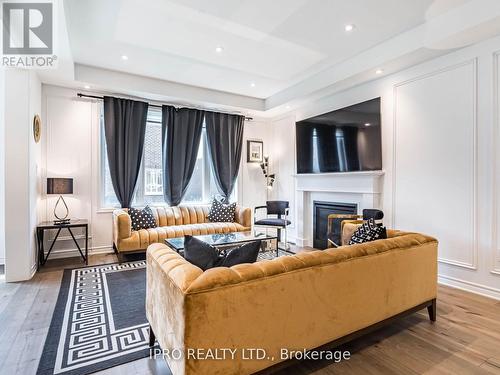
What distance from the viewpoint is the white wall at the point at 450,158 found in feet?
9.79

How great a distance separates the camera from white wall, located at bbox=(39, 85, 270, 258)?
441 centimetres

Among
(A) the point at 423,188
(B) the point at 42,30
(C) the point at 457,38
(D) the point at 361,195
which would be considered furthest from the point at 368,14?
(B) the point at 42,30

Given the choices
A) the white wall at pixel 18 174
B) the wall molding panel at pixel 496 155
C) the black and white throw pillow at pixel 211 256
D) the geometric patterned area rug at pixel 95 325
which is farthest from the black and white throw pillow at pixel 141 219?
Answer: the wall molding panel at pixel 496 155

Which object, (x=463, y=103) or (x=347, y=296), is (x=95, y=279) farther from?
(x=463, y=103)

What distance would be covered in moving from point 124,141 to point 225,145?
196cm

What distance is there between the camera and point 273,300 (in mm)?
1503

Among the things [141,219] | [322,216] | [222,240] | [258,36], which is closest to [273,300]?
[222,240]

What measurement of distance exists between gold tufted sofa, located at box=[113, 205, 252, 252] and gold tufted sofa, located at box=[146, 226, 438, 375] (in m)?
2.39

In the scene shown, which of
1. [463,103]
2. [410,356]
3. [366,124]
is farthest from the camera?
[366,124]

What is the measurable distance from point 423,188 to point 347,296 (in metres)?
2.49

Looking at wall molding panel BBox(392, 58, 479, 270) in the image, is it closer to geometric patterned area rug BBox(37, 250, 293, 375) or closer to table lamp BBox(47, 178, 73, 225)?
geometric patterned area rug BBox(37, 250, 293, 375)

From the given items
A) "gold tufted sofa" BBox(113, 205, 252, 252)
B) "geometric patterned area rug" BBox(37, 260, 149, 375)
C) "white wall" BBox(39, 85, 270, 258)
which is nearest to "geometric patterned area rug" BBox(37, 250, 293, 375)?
"geometric patterned area rug" BBox(37, 260, 149, 375)

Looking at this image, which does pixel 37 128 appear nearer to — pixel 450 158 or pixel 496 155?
pixel 450 158

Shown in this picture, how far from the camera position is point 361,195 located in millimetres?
4379
